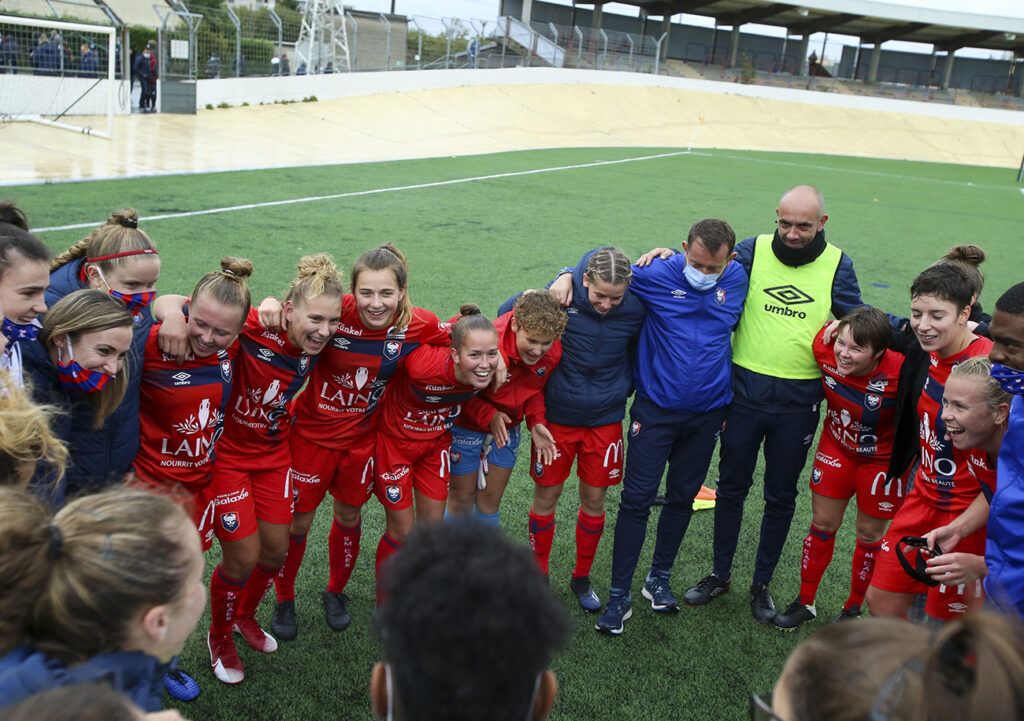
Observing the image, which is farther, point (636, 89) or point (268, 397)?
point (636, 89)

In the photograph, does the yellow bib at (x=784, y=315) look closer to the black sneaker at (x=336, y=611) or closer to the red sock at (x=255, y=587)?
the black sneaker at (x=336, y=611)

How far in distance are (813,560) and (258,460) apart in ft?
9.55

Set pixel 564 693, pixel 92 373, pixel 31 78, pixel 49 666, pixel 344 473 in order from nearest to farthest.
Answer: pixel 49 666
pixel 92 373
pixel 564 693
pixel 344 473
pixel 31 78

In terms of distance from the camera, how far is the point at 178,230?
1086 centimetres

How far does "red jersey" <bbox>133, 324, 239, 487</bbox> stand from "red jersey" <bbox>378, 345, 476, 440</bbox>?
2.94 ft

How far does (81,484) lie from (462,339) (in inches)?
65.6

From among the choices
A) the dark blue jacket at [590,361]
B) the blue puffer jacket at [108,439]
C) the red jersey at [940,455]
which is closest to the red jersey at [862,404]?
the red jersey at [940,455]

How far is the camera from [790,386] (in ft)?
13.6

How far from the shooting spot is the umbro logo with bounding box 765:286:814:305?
4188 millimetres

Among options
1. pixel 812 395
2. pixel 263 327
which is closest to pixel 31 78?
pixel 263 327

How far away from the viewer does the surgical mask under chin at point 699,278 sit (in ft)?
13.4

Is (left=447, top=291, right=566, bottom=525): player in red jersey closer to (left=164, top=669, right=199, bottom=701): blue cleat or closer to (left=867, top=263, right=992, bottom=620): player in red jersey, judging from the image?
(left=164, top=669, right=199, bottom=701): blue cleat

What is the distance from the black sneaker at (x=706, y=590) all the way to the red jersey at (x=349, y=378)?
199 centimetres

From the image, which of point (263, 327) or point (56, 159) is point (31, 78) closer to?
point (56, 159)
